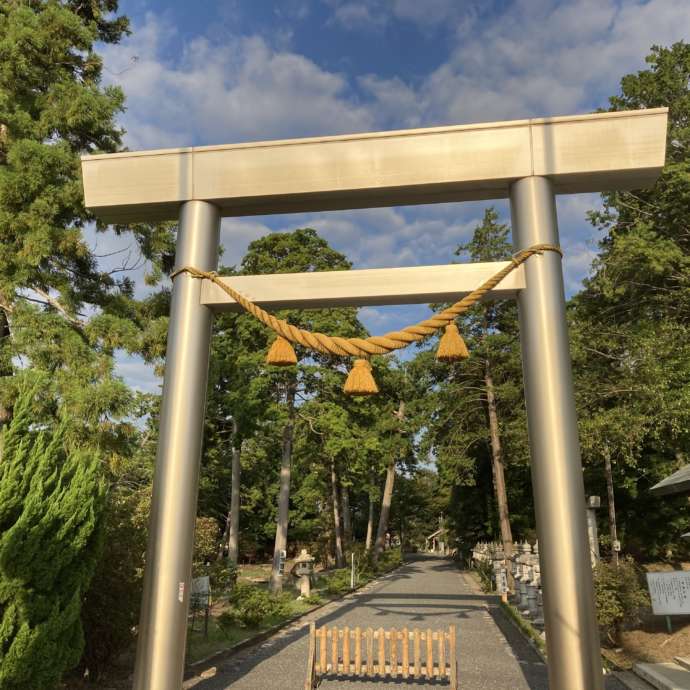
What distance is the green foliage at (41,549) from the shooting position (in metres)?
4.23

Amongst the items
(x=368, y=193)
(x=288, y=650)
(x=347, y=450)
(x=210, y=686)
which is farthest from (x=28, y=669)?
(x=347, y=450)

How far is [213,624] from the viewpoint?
11680mm

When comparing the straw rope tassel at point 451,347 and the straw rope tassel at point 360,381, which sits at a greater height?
the straw rope tassel at point 451,347

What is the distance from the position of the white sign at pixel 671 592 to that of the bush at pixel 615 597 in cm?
37

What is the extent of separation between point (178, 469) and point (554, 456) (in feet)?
9.56

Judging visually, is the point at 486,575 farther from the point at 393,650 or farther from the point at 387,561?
the point at 393,650

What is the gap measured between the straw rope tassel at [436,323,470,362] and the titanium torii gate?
0.30 meters

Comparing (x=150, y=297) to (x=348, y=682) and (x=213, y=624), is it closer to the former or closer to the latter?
(x=213, y=624)

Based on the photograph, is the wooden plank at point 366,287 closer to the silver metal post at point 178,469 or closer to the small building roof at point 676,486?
the silver metal post at point 178,469

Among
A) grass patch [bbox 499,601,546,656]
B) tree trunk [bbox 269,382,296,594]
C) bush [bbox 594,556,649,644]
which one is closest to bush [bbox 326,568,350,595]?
tree trunk [bbox 269,382,296,594]

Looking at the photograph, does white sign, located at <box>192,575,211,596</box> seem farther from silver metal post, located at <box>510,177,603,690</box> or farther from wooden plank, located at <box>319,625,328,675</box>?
silver metal post, located at <box>510,177,603,690</box>

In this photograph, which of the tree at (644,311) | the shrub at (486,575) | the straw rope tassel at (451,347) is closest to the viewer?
the straw rope tassel at (451,347)

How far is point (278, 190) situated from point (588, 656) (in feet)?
13.8

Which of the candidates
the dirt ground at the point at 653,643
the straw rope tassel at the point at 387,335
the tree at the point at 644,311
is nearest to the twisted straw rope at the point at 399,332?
the straw rope tassel at the point at 387,335
